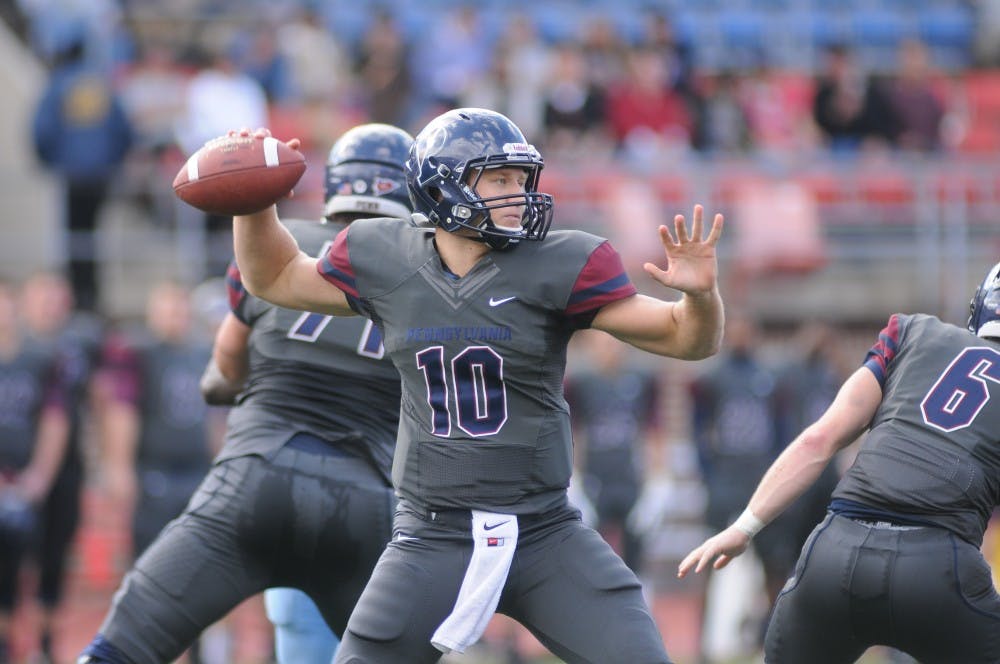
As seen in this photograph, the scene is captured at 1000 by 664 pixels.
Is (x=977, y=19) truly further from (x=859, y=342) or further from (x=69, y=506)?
(x=69, y=506)

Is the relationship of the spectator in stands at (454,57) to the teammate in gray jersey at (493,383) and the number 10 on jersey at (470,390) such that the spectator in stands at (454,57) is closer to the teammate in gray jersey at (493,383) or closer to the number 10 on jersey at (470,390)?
the teammate in gray jersey at (493,383)

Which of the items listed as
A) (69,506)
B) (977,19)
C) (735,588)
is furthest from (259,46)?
(977,19)

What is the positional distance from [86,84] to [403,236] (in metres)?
7.29

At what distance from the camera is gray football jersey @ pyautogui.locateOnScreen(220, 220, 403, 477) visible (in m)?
→ 5.17

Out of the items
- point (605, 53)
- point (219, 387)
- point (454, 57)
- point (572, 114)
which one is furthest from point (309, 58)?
point (219, 387)

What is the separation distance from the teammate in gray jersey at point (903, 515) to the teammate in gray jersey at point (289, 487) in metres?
1.18

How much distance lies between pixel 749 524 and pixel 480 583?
84 centimetres

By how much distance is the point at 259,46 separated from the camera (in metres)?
12.9

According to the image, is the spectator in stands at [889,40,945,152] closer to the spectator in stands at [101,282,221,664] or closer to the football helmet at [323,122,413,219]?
the spectator in stands at [101,282,221,664]

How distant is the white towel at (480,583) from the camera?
166 inches

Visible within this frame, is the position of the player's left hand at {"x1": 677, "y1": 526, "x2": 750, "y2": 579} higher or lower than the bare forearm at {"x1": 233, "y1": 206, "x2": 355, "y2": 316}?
lower

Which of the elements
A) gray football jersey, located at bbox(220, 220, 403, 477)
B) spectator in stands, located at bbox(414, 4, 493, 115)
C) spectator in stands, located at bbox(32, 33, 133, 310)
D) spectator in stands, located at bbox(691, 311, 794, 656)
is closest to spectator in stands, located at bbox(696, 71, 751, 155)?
spectator in stands, located at bbox(414, 4, 493, 115)

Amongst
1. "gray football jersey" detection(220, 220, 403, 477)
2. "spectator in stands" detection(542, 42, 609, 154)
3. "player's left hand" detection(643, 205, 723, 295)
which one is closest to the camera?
"player's left hand" detection(643, 205, 723, 295)

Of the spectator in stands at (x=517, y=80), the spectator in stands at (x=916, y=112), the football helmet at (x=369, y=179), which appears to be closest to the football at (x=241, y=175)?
the football helmet at (x=369, y=179)
